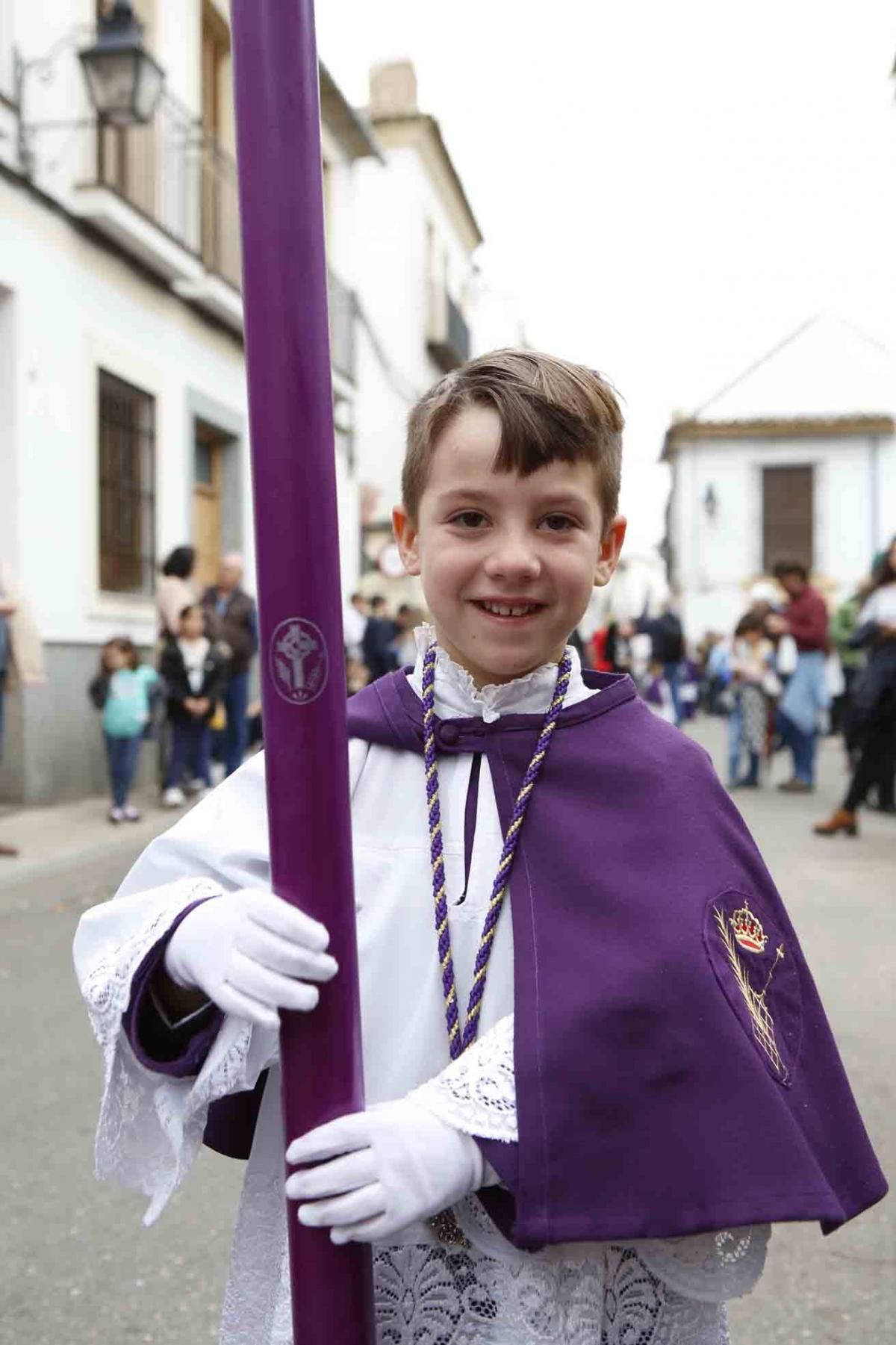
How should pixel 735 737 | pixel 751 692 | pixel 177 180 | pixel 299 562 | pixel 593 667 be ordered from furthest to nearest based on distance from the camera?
pixel 177 180
pixel 735 737
pixel 751 692
pixel 593 667
pixel 299 562

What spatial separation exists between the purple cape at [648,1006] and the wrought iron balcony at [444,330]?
21.5 metres

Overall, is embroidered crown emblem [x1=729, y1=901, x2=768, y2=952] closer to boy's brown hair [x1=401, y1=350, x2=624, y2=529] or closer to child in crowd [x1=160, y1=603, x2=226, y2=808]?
boy's brown hair [x1=401, y1=350, x2=624, y2=529]

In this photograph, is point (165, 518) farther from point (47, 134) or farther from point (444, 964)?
point (444, 964)

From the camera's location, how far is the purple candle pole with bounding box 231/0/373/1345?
98cm

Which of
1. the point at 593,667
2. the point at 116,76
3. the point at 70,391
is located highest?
the point at 116,76

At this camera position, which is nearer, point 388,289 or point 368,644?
point 368,644

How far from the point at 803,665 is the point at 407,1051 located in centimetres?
895

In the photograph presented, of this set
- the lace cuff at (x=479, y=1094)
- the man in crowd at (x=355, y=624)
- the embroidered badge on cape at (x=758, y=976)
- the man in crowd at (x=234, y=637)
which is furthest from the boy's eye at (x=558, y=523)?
the man in crowd at (x=355, y=624)

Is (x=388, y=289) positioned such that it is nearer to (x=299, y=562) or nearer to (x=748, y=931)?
(x=748, y=931)

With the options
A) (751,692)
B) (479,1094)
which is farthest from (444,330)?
(479,1094)

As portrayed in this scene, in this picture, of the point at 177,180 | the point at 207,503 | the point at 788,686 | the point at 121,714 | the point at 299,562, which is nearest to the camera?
the point at 299,562

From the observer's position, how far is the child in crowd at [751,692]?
10141 mm

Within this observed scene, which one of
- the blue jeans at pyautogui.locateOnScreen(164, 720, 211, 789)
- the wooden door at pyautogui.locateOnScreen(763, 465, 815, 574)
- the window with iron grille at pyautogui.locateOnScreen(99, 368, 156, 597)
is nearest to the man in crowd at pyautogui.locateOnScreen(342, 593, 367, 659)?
the window with iron grille at pyautogui.locateOnScreen(99, 368, 156, 597)

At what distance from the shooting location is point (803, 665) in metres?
9.98
